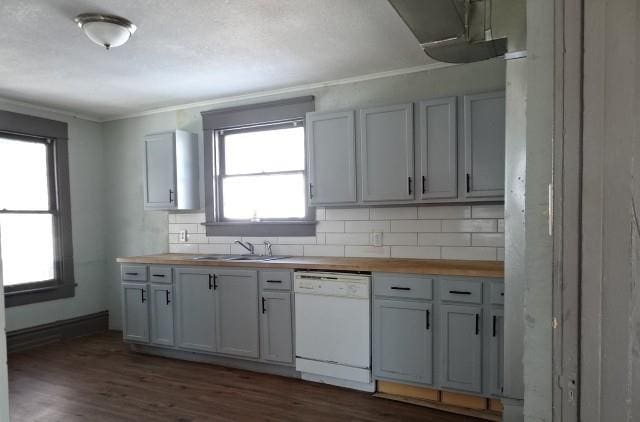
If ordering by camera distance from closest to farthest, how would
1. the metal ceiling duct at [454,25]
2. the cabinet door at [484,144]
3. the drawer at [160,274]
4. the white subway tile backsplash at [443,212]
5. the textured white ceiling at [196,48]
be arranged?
the metal ceiling duct at [454,25] < the textured white ceiling at [196,48] < the cabinet door at [484,144] < the white subway tile backsplash at [443,212] < the drawer at [160,274]

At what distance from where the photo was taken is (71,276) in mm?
4789

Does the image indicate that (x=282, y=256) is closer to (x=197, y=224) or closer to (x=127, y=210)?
(x=197, y=224)

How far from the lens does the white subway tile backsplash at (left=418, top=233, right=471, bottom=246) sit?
131 inches

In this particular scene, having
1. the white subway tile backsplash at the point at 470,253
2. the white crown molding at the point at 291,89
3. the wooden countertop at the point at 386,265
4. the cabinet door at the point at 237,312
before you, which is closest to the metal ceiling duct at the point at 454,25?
the white crown molding at the point at 291,89

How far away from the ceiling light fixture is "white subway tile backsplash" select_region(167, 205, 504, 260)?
2.15 meters

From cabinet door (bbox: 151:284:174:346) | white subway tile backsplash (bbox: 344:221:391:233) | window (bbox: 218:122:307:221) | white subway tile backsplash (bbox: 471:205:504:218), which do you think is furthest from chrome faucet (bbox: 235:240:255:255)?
white subway tile backsplash (bbox: 471:205:504:218)

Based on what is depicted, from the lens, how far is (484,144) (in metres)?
2.96

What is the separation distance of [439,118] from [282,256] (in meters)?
1.97

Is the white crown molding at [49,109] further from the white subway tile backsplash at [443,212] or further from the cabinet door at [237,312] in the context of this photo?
the white subway tile backsplash at [443,212]

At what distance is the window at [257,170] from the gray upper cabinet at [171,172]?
0.18 metres

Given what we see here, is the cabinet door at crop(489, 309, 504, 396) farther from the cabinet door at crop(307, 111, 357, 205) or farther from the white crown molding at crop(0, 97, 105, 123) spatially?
the white crown molding at crop(0, 97, 105, 123)

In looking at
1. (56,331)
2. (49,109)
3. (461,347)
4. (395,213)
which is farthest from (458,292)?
(49,109)

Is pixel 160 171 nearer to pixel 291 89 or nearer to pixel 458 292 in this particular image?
pixel 291 89

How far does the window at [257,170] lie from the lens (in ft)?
13.3
